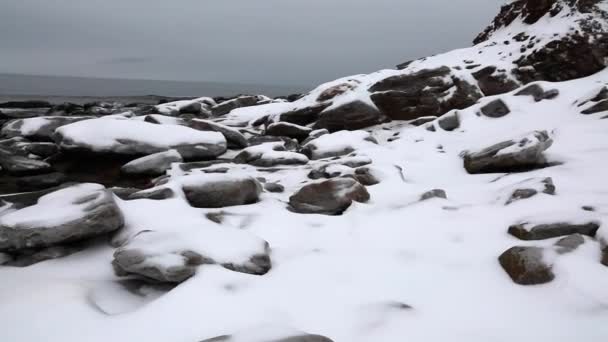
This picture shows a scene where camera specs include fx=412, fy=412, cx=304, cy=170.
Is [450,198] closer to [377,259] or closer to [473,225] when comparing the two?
[473,225]

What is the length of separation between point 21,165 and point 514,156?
10.6 m

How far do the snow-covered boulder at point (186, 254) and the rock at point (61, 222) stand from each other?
0.66 m

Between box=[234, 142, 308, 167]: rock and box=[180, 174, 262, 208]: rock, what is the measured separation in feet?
11.8

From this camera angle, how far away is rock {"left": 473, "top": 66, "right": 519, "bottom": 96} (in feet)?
48.0

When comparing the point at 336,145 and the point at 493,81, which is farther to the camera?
the point at 493,81

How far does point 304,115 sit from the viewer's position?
645 inches

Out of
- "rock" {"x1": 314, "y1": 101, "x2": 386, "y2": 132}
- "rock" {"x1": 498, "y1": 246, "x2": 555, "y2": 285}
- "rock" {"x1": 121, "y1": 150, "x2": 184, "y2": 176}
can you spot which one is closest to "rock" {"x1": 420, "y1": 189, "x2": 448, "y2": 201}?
"rock" {"x1": 498, "y1": 246, "x2": 555, "y2": 285}

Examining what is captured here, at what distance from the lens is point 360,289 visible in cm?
365

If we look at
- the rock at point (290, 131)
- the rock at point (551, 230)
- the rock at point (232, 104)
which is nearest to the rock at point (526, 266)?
the rock at point (551, 230)

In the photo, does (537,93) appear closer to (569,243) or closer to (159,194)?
(569,243)

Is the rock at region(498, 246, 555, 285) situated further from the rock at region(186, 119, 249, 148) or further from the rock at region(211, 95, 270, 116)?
the rock at region(211, 95, 270, 116)

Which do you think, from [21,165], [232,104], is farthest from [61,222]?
[232,104]

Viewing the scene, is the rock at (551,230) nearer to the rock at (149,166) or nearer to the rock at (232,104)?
the rock at (149,166)

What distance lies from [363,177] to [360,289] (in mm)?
3854
